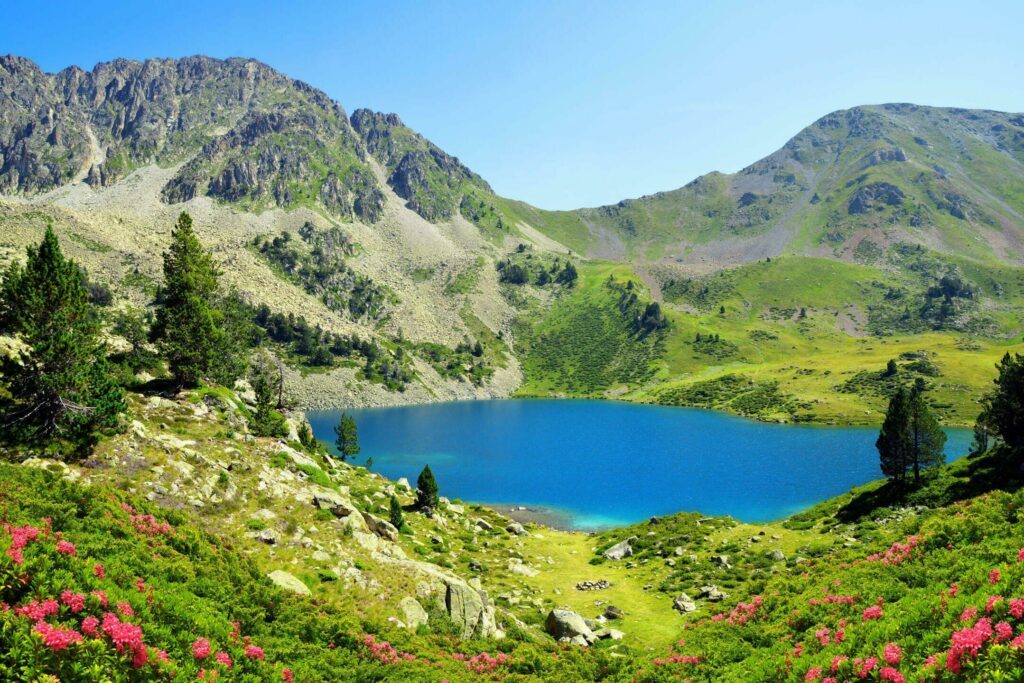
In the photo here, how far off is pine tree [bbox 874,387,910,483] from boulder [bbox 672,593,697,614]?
35071 millimetres

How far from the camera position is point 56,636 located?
35.7 feet

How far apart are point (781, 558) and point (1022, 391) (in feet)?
110

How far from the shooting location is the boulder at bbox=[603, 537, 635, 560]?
5148cm

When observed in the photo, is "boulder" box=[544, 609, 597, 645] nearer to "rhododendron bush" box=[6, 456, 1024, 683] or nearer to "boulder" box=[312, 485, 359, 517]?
"rhododendron bush" box=[6, 456, 1024, 683]

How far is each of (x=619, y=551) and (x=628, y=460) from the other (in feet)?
202

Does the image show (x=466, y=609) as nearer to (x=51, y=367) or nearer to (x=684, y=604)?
(x=684, y=604)

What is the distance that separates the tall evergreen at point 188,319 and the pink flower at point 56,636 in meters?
38.2

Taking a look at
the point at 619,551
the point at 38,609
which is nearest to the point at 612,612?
the point at 619,551

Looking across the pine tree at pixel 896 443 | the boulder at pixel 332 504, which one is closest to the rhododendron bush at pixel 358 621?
the boulder at pixel 332 504

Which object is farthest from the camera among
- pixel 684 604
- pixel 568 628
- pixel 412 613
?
pixel 684 604

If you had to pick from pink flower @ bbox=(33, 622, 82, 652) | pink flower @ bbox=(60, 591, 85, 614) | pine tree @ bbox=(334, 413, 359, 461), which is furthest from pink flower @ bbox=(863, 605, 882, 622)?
pine tree @ bbox=(334, 413, 359, 461)

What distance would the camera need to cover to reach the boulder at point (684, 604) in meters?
36.5

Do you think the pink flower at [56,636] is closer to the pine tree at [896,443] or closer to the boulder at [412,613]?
the boulder at [412,613]

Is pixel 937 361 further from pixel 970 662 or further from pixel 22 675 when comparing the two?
pixel 22 675
